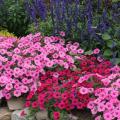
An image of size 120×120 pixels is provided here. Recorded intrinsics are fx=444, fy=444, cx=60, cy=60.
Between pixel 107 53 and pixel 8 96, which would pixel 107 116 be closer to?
pixel 8 96

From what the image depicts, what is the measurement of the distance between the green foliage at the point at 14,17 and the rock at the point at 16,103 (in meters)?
2.18

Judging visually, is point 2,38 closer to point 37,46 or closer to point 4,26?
point 37,46

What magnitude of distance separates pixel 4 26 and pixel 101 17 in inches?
76.1

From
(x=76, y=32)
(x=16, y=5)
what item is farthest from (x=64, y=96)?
(x=16, y=5)

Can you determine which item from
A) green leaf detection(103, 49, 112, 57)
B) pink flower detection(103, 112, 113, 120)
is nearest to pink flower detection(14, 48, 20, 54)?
green leaf detection(103, 49, 112, 57)

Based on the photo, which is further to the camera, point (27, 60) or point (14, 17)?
point (14, 17)

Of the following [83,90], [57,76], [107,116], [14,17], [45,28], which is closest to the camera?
[107,116]

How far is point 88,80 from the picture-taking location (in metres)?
4.36

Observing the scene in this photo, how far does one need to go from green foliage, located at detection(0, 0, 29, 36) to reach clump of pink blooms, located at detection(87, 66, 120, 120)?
8.84 feet

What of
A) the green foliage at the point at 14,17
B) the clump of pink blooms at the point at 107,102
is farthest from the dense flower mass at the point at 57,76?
the green foliage at the point at 14,17

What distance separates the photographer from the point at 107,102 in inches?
157

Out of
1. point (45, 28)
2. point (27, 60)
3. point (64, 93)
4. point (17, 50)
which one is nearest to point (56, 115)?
point (64, 93)

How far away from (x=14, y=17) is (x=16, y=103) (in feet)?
7.69

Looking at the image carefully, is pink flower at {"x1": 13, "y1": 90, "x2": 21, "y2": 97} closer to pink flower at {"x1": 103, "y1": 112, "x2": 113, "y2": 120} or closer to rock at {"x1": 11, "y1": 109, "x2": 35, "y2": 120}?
rock at {"x1": 11, "y1": 109, "x2": 35, "y2": 120}
